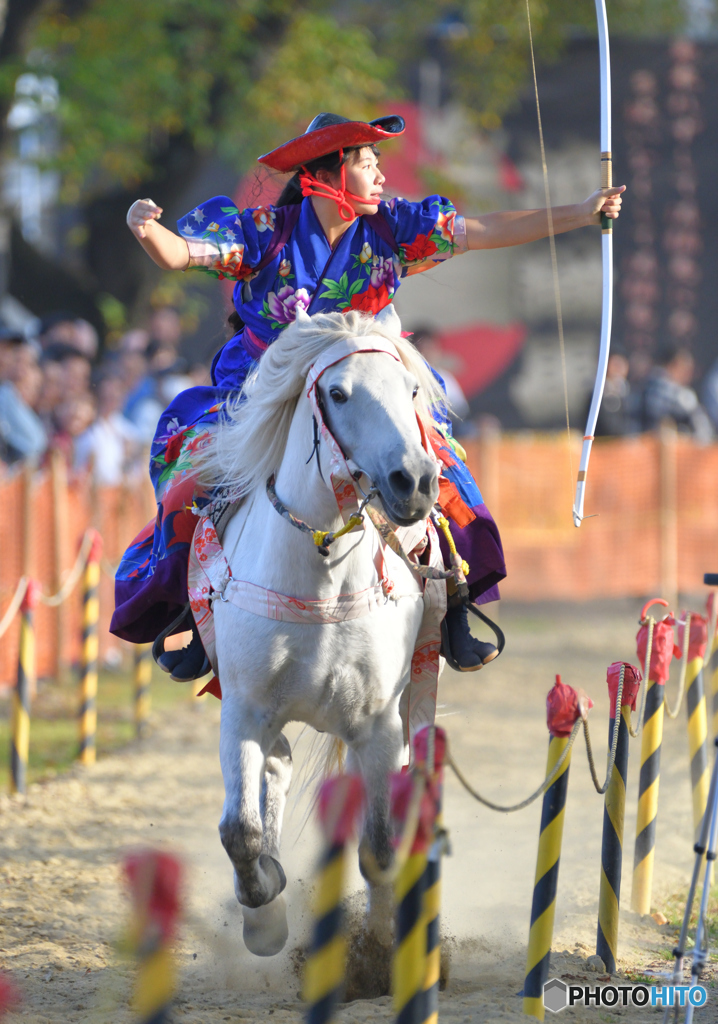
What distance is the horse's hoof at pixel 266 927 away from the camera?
3756 mm

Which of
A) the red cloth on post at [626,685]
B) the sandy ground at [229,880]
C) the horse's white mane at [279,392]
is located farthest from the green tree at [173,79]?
the red cloth on post at [626,685]

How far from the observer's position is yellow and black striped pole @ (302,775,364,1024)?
7.47 ft


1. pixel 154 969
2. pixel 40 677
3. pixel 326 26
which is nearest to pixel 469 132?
pixel 326 26

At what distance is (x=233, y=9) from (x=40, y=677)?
7948 mm

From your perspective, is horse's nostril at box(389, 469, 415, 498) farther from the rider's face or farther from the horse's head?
the rider's face

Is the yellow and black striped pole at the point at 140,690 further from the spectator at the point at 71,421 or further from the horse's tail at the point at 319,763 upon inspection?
the horse's tail at the point at 319,763

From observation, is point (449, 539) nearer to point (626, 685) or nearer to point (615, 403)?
point (626, 685)

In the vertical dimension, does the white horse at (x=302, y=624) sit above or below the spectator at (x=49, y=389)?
below

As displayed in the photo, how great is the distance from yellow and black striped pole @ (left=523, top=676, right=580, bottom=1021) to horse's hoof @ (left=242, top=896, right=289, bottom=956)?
0.83m

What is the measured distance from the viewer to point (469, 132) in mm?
15711

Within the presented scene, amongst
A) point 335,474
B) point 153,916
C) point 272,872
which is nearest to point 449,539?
point 335,474

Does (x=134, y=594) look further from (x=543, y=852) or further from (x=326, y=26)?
(x=326, y=26)

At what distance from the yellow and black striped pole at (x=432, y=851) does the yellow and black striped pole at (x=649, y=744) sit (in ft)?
6.03

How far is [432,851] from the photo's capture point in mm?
2650
